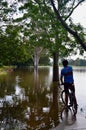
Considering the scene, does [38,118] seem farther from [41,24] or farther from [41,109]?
[41,24]

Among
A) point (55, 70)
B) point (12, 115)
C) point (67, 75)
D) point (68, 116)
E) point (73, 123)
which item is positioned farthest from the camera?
point (55, 70)

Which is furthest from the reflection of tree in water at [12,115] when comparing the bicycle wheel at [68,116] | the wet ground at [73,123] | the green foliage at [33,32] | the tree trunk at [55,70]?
the tree trunk at [55,70]

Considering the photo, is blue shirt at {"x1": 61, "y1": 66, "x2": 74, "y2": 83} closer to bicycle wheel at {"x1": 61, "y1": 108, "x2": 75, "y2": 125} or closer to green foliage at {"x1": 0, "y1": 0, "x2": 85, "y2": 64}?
bicycle wheel at {"x1": 61, "y1": 108, "x2": 75, "y2": 125}

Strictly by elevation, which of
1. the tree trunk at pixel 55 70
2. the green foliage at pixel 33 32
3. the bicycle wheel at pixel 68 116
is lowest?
the bicycle wheel at pixel 68 116

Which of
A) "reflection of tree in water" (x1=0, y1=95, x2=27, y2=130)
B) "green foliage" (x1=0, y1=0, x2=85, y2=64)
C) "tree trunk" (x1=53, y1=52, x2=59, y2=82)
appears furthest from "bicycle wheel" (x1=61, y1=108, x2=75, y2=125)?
"tree trunk" (x1=53, y1=52, x2=59, y2=82)

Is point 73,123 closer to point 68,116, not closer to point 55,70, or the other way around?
point 68,116

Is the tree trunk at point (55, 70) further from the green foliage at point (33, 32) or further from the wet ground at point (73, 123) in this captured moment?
the wet ground at point (73, 123)

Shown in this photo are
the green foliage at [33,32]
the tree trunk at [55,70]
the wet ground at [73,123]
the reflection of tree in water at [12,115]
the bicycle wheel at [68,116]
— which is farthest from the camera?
the tree trunk at [55,70]

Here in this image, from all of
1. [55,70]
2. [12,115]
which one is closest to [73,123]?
[12,115]

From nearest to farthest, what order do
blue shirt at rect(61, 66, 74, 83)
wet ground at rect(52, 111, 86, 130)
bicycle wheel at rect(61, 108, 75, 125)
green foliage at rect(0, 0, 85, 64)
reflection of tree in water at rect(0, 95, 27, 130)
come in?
1. wet ground at rect(52, 111, 86, 130)
2. reflection of tree in water at rect(0, 95, 27, 130)
3. bicycle wheel at rect(61, 108, 75, 125)
4. blue shirt at rect(61, 66, 74, 83)
5. green foliage at rect(0, 0, 85, 64)

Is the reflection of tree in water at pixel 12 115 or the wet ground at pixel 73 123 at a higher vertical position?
the reflection of tree in water at pixel 12 115

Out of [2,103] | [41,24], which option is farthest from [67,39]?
[2,103]

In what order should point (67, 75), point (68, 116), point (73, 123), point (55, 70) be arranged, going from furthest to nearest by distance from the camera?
1. point (55, 70)
2. point (67, 75)
3. point (68, 116)
4. point (73, 123)

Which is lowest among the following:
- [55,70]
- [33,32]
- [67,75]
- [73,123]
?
[73,123]
